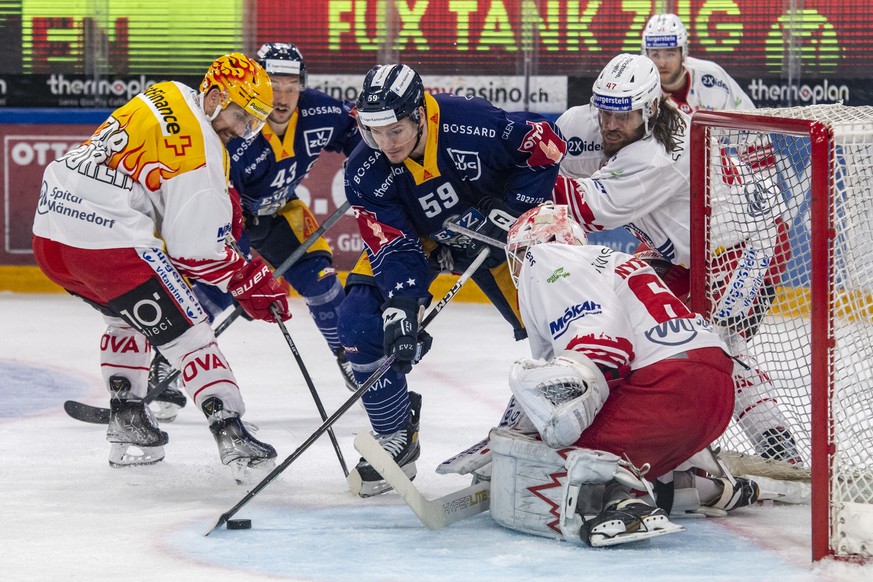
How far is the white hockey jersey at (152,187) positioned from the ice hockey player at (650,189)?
0.91 metres

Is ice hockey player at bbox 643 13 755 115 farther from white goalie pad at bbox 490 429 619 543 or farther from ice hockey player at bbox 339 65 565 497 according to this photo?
white goalie pad at bbox 490 429 619 543

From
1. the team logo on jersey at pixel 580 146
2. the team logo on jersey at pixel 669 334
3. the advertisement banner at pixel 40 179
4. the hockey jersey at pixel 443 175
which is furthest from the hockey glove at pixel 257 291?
the advertisement banner at pixel 40 179

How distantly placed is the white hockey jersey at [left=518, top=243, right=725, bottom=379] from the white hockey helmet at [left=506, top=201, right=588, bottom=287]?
0.15ft

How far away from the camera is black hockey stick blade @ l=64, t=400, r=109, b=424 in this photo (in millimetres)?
4250

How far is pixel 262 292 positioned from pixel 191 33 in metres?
3.72

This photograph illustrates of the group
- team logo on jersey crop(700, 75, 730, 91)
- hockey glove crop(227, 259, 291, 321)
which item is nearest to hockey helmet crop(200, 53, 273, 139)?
hockey glove crop(227, 259, 291, 321)

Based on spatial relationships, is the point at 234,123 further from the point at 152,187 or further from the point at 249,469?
the point at 249,469

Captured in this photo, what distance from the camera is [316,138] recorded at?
4.57 metres

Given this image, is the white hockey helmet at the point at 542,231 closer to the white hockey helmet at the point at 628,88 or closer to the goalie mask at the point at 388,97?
the goalie mask at the point at 388,97

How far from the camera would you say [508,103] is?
693 cm

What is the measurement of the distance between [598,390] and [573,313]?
0.54ft

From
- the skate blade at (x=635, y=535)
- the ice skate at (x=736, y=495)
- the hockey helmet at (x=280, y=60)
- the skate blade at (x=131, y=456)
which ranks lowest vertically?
the skate blade at (x=131, y=456)

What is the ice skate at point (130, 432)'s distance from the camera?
3.73 metres

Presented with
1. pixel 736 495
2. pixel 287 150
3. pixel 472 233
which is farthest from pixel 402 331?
pixel 287 150
